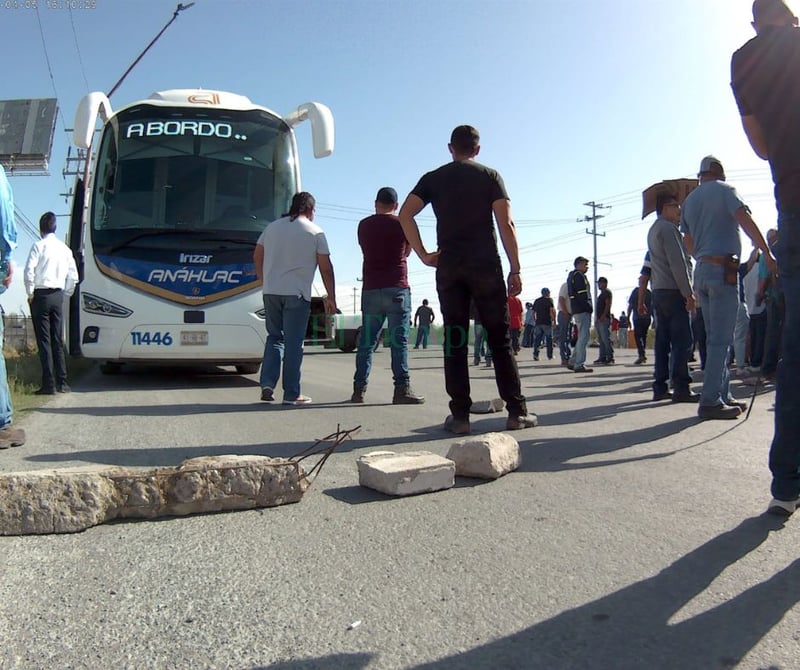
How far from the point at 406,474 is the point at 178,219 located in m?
5.98

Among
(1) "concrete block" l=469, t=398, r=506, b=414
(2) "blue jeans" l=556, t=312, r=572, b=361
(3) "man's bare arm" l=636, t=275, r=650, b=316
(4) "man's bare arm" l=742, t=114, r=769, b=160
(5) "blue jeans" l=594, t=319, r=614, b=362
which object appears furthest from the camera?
(5) "blue jeans" l=594, t=319, r=614, b=362

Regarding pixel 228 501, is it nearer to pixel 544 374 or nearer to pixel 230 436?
pixel 230 436

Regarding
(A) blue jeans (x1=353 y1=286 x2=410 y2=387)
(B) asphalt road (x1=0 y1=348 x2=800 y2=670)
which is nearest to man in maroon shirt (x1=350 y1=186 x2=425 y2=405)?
(A) blue jeans (x1=353 y1=286 x2=410 y2=387)

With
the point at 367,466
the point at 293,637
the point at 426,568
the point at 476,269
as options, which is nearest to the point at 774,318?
the point at 476,269

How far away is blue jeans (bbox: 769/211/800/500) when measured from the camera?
248cm

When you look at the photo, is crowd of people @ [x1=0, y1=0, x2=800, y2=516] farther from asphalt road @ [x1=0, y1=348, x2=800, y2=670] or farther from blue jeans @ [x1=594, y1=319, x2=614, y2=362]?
blue jeans @ [x1=594, y1=319, x2=614, y2=362]

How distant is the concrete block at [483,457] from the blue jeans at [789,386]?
1144 millimetres

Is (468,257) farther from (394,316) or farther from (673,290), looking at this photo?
(673,290)

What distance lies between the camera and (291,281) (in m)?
6.34

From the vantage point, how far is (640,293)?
766 cm

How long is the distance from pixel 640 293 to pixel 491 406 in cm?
305

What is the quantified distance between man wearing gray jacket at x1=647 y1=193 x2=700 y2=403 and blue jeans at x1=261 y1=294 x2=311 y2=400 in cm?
323

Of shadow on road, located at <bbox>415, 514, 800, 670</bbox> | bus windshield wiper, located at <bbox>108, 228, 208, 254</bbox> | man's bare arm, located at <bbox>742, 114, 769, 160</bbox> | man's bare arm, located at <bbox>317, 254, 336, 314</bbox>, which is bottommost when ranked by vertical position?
shadow on road, located at <bbox>415, 514, 800, 670</bbox>

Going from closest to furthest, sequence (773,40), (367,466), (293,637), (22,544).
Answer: (293,637) → (22,544) → (773,40) → (367,466)
